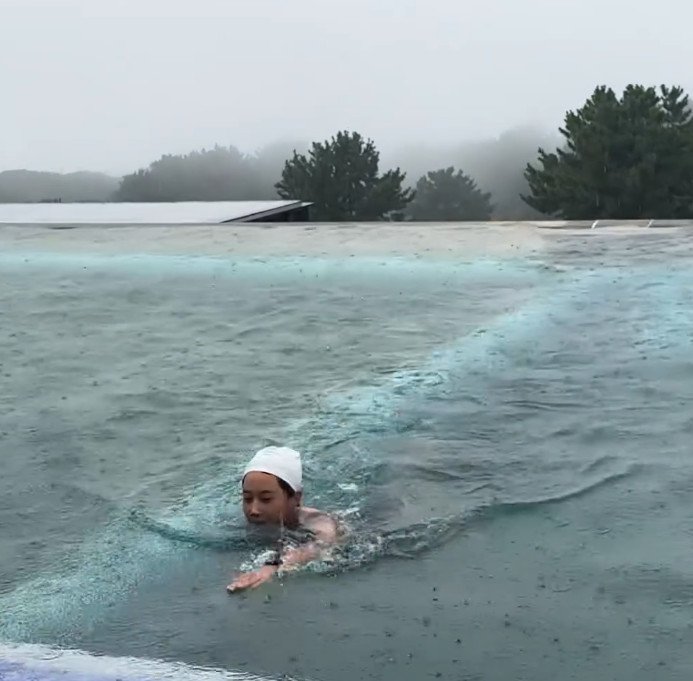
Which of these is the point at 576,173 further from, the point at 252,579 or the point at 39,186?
the point at 252,579

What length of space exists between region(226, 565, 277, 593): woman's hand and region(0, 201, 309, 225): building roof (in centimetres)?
531

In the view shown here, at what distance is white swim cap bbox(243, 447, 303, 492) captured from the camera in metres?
3.11

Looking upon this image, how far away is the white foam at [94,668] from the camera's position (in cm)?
230

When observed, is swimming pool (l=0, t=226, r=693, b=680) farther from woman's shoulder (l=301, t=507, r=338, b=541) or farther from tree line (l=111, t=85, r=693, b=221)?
→ tree line (l=111, t=85, r=693, b=221)

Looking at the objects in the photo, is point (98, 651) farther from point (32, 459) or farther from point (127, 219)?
point (127, 219)

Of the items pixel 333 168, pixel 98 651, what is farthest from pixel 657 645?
pixel 333 168

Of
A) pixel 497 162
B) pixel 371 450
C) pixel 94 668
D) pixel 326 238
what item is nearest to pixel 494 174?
pixel 497 162

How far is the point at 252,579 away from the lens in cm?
277

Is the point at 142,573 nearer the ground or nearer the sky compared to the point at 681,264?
nearer the ground

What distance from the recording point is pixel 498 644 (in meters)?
2.45

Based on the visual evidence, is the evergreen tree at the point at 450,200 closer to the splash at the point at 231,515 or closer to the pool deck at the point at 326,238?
the pool deck at the point at 326,238

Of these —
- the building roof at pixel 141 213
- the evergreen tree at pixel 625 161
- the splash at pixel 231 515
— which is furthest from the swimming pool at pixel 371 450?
the evergreen tree at pixel 625 161

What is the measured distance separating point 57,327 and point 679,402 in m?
2.61

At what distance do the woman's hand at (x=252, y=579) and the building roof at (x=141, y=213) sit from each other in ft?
17.4
